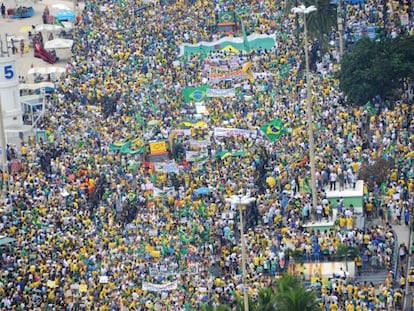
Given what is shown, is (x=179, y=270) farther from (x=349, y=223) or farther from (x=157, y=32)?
(x=157, y=32)

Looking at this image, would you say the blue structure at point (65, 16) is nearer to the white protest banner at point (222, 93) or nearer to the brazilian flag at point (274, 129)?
the white protest banner at point (222, 93)

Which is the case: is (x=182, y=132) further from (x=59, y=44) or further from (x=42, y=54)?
(x=42, y=54)

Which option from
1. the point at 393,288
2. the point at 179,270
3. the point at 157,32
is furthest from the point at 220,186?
the point at 157,32

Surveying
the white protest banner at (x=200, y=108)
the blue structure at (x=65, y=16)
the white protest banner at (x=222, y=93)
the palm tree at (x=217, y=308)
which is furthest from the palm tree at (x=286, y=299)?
the blue structure at (x=65, y=16)

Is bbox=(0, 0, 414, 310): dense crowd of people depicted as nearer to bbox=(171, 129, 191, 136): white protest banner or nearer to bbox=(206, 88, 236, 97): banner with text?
bbox=(171, 129, 191, 136): white protest banner

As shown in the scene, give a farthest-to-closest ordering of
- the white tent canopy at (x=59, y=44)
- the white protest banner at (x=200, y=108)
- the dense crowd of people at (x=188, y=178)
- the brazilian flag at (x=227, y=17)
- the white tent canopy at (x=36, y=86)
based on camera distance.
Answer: the white tent canopy at (x=59, y=44)
the brazilian flag at (x=227, y=17)
the white tent canopy at (x=36, y=86)
the white protest banner at (x=200, y=108)
the dense crowd of people at (x=188, y=178)

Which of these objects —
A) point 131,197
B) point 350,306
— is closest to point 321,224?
point 350,306

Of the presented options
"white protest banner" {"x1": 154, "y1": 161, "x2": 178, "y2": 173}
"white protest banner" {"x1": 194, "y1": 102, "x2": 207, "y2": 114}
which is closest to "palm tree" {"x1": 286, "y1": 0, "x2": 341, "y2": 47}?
"white protest banner" {"x1": 194, "y1": 102, "x2": 207, "y2": 114}
